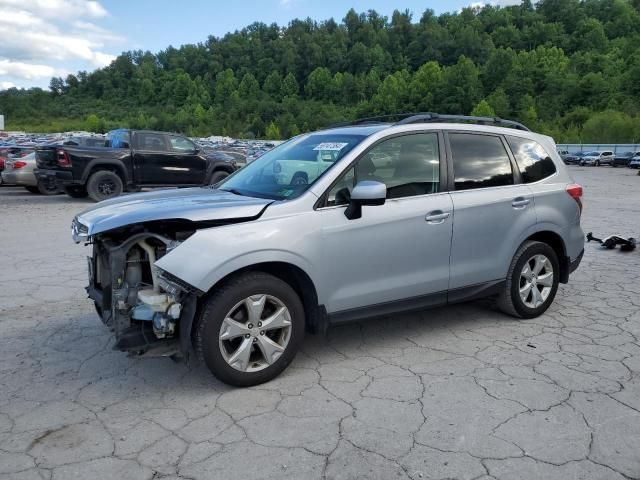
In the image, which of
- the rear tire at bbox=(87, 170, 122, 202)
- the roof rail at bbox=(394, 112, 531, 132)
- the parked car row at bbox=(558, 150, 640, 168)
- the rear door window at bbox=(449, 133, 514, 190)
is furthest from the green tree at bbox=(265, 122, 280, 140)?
the rear door window at bbox=(449, 133, 514, 190)

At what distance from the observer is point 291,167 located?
4.28 metres

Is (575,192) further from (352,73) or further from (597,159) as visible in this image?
(352,73)

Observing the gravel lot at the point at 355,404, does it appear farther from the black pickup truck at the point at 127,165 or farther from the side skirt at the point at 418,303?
the black pickup truck at the point at 127,165

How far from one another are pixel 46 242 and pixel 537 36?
14183cm

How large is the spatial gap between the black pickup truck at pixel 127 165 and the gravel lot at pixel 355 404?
860cm

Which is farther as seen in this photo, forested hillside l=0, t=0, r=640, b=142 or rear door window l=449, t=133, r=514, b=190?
forested hillside l=0, t=0, r=640, b=142

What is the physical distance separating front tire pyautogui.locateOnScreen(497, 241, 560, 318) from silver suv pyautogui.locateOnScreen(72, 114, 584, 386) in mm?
11

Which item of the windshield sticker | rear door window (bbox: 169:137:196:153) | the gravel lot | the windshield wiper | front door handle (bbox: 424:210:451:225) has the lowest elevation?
the gravel lot

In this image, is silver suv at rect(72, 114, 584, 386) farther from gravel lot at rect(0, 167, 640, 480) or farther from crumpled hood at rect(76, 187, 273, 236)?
gravel lot at rect(0, 167, 640, 480)

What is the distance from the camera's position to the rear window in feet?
15.9

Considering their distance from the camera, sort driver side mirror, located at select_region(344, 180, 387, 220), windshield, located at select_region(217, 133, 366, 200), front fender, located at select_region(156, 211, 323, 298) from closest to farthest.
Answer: front fender, located at select_region(156, 211, 323, 298) < driver side mirror, located at select_region(344, 180, 387, 220) < windshield, located at select_region(217, 133, 366, 200)

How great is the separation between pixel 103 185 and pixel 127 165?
30.0 inches

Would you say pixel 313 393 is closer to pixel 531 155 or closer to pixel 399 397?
pixel 399 397

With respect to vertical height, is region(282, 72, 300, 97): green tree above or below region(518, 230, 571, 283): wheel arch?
above
